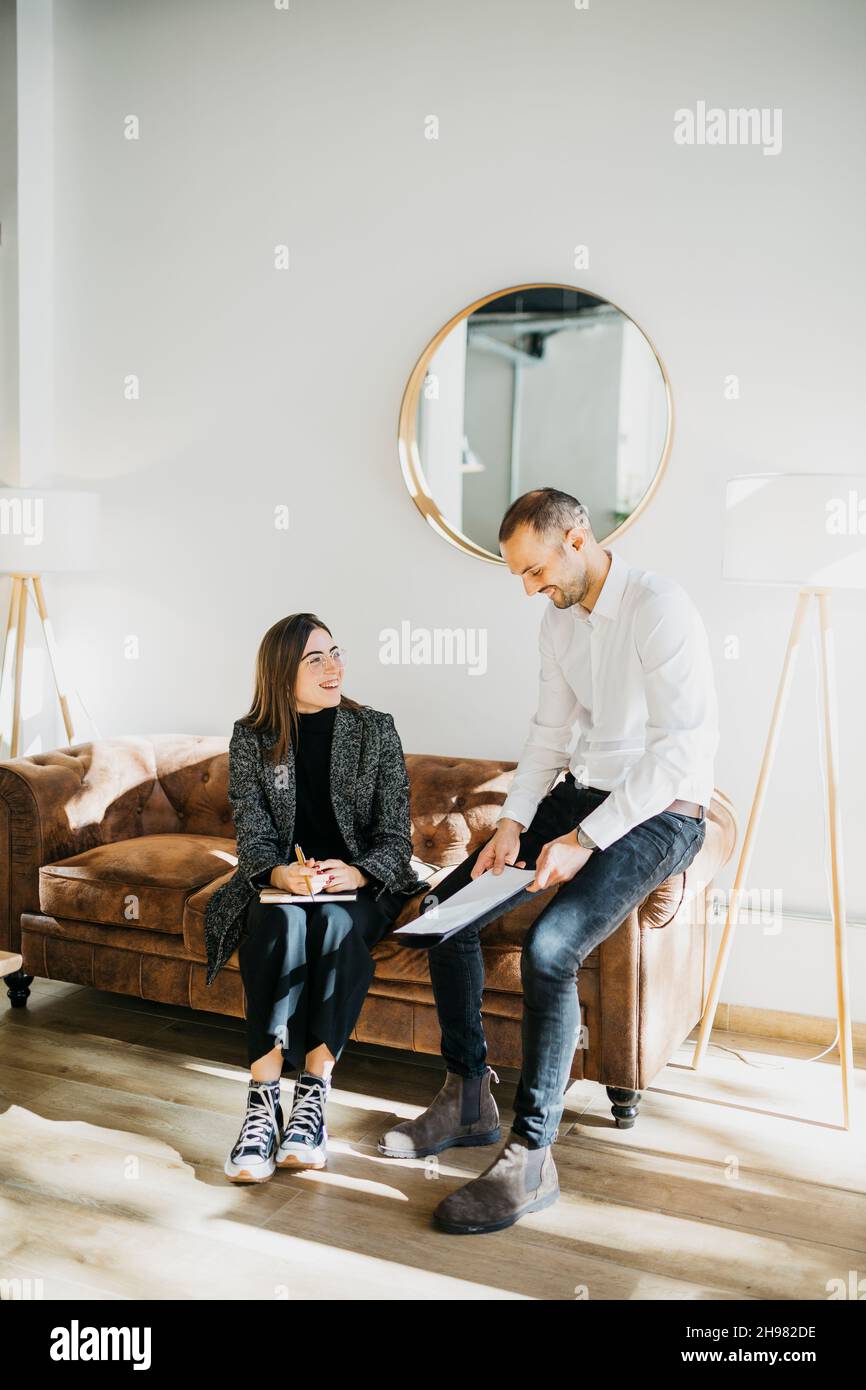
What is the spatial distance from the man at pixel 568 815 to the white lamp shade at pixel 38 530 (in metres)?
1.76

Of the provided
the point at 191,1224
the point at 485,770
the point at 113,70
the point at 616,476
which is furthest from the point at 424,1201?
the point at 113,70

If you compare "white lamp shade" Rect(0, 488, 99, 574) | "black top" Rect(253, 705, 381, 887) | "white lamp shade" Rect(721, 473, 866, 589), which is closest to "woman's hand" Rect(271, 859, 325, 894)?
"black top" Rect(253, 705, 381, 887)

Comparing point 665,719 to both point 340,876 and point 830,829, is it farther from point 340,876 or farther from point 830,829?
point 340,876

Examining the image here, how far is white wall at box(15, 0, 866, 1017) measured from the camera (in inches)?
119

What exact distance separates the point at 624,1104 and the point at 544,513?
1.30 meters

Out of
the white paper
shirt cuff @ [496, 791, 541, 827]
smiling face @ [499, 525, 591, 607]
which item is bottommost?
the white paper

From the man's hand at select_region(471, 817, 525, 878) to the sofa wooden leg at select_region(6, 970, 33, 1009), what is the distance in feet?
4.77

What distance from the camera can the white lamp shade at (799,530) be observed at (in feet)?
8.24

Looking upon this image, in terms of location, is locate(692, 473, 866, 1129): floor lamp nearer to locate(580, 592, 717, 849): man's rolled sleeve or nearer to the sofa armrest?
locate(580, 592, 717, 849): man's rolled sleeve

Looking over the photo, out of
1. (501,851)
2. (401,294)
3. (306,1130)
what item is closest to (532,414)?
(401,294)

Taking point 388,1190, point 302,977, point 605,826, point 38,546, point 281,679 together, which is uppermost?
point 38,546

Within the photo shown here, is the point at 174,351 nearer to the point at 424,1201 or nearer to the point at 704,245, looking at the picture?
the point at 704,245

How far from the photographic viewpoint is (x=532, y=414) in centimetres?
332
